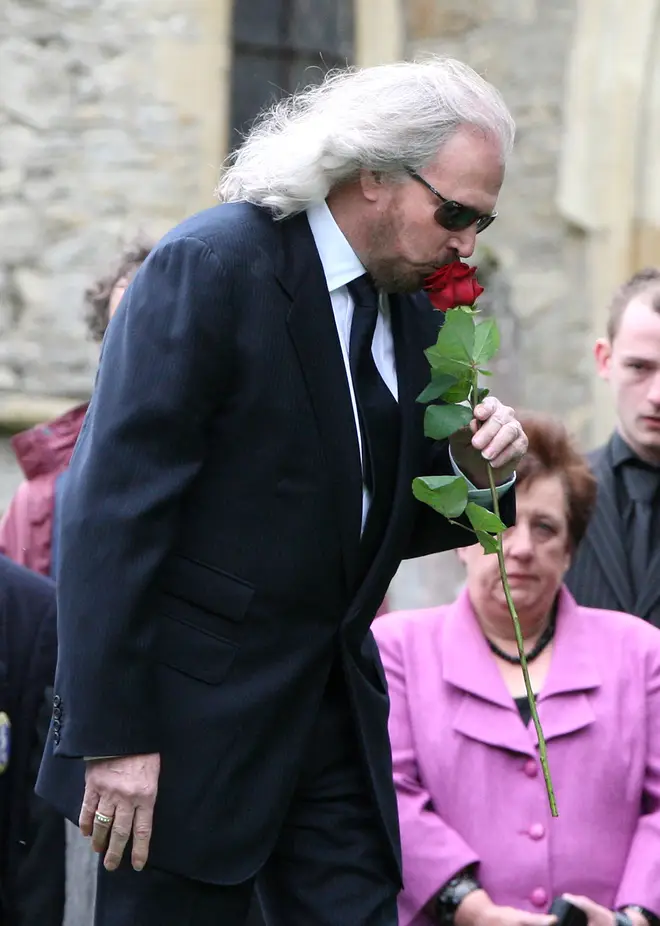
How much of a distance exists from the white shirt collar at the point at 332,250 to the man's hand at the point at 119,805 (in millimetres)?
824

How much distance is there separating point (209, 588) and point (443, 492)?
41 centimetres

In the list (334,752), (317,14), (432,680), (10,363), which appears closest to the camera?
(334,752)

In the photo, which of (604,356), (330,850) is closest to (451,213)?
(330,850)

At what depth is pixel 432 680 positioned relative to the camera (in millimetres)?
3699

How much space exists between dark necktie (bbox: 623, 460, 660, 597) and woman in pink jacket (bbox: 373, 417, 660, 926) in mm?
339

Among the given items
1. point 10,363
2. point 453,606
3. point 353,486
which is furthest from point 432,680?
point 10,363

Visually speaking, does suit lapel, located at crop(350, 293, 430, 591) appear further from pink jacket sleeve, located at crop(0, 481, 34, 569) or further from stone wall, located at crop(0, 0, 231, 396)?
stone wall, located at crop(0, 0, 231, 396)

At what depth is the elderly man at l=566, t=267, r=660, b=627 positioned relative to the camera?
4109mm

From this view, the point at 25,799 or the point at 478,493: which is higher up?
the point at 478,493

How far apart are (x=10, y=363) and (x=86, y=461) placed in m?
5.87

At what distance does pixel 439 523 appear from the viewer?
309cm

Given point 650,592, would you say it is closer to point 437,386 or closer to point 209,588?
point 437,386

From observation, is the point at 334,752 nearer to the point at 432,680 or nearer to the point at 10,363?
the point at 432,680

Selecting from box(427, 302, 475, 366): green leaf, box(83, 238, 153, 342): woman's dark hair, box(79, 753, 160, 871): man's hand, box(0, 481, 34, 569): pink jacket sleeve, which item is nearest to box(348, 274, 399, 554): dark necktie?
box(427, 302, 475, 366): green leaf
